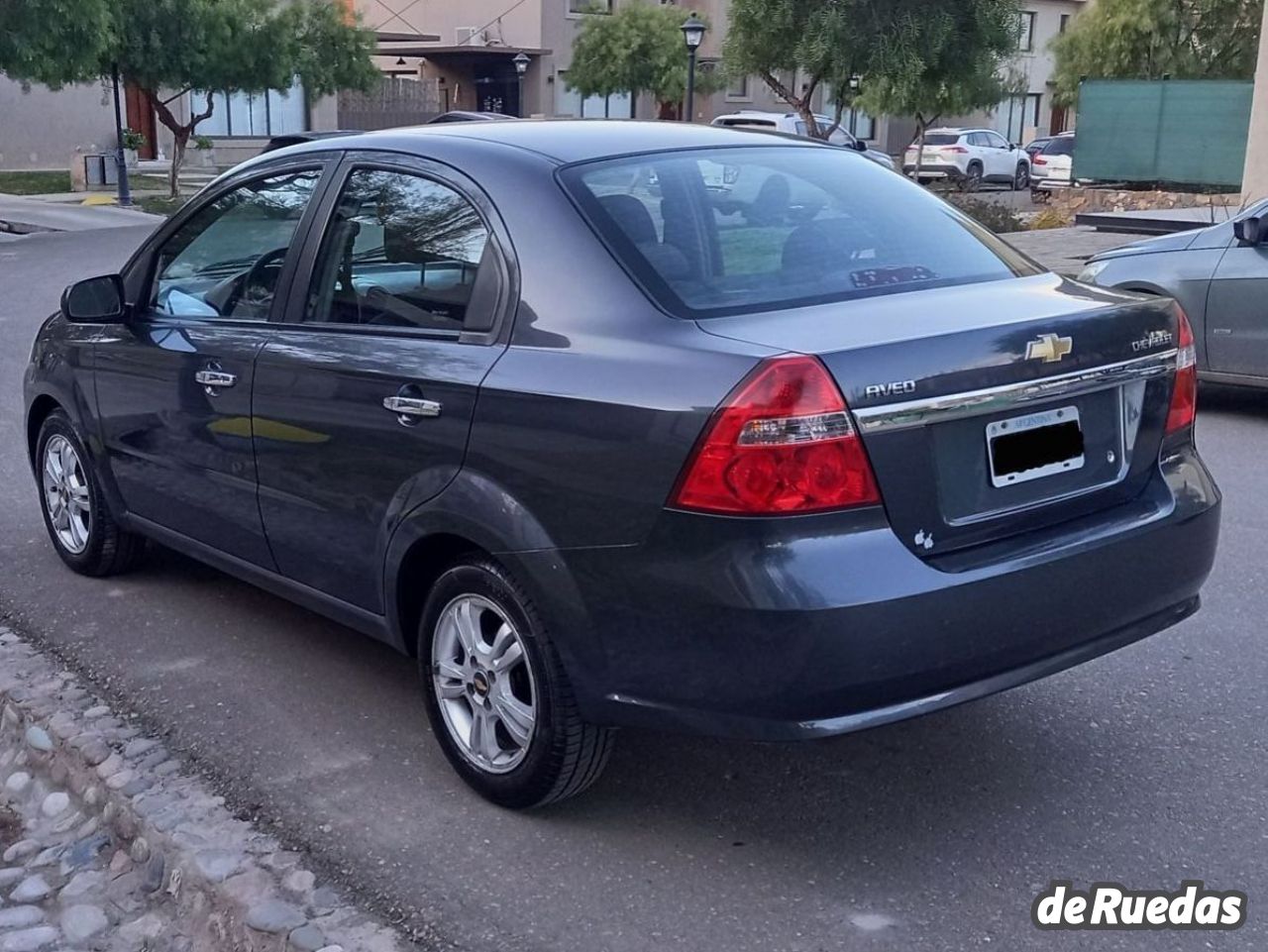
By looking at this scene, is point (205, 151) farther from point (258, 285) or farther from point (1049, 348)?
point (1049, 348)

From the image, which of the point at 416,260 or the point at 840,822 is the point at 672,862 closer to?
the point at 840,822

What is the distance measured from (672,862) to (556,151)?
1865 millimetres

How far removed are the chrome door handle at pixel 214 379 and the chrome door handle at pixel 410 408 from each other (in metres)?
0.85

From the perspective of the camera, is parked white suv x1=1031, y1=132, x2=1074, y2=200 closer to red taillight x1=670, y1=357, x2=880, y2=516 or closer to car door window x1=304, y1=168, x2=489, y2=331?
car door window x1=304, y1=168, x2=489, y2=331

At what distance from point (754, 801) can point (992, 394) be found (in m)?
1.28

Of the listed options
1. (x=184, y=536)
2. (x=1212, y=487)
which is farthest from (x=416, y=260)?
(x=1212, y=487)

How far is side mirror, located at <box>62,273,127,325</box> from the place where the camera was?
5141mm

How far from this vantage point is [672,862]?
3576 millimetres

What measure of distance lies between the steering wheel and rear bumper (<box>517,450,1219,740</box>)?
1.55 m

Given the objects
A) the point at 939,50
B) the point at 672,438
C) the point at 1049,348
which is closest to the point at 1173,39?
the point at 939,50

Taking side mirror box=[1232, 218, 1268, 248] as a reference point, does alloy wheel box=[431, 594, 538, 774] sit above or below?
below

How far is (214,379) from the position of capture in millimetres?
4590

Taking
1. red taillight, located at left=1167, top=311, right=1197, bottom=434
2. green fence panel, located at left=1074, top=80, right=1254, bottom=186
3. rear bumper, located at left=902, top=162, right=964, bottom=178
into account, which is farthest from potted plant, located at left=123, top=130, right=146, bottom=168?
red taillight, located at left=1167, top=311, right=1197, bottom=434

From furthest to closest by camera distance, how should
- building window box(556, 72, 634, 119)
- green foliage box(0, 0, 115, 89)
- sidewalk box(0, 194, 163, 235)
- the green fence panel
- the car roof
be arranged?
building window box(556, 72, 634, 119) < the green fence panel < sidewalk box(0, 194, 163, 235) < green foliage box(0, 0, 115, 89) < the car roof
